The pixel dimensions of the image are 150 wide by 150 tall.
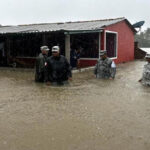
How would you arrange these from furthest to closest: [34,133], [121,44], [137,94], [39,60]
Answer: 1. [121,44]
2. [39,60]
3. [137,94]
4. [34,133]

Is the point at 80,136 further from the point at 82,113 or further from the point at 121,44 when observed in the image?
the point at 121,44

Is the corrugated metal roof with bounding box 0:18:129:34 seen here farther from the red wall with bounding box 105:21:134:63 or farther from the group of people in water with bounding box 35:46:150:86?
the group of people in water with bounding box 35:46:150:86

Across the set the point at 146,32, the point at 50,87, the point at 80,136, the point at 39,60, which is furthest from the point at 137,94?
the point at 146,32

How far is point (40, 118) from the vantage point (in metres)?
6.53

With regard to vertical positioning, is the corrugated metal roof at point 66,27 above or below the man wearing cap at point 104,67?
above

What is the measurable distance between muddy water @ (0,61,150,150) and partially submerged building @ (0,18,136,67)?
8.71 meters

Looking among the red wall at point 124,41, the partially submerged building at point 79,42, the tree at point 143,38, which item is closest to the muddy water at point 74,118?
the partially submerged building at point 79,42

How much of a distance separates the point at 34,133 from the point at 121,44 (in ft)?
56.3

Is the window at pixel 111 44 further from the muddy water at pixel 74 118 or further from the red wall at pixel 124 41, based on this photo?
the muddy water at pixel 74 118

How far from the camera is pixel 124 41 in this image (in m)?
22.5

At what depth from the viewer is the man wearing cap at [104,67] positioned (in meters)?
11.4

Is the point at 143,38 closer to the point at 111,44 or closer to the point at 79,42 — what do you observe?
the point at 111,44

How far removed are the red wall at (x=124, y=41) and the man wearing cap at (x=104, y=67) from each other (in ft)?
26.8

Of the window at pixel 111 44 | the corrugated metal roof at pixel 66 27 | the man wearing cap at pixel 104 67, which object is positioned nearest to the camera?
the man wearing cap at pixel 104 67
